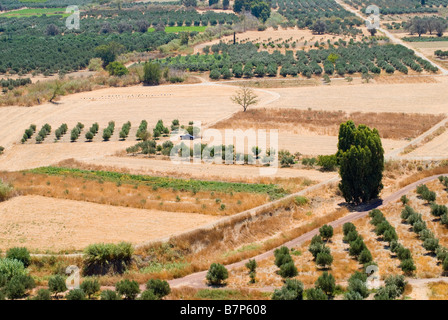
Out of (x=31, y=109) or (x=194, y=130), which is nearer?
(x=194, y=130)

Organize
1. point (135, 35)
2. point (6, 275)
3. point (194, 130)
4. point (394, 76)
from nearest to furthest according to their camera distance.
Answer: point (6, 275), point (194, 130), point (394, 76), point (135, 35)

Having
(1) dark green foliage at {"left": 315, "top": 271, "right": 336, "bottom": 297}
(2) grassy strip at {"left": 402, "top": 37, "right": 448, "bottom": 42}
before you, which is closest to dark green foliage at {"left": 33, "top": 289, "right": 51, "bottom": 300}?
(1) dark green foliage at {"left": 315, "top": 271, "right": 336, "bottom": 297}

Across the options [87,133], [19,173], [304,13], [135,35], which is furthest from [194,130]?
[304,13]

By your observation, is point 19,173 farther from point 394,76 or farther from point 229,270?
point 394,76

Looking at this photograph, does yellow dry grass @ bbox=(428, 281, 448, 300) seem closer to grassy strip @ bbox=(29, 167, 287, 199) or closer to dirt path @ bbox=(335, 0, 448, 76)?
grassy strip @ bbox=(29, 167, 287, 199)

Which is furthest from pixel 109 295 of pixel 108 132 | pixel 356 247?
pixel 108 132

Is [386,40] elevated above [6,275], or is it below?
above

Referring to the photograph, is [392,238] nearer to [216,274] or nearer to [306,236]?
[306,236]
